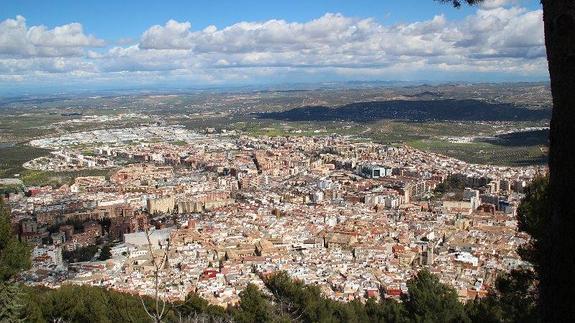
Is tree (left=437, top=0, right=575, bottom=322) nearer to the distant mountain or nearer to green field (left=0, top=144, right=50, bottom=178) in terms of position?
green field (left=0, top=144, right=50, bottom=178)

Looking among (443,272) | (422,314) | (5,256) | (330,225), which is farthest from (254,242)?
(5,256)

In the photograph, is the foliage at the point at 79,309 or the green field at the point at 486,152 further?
the green field at the point at 486,152

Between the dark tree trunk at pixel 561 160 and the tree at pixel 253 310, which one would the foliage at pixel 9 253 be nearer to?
the tree at pixel 253 310

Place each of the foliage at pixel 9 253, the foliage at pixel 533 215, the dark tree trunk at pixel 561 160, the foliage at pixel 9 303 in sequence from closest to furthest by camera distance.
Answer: the dark tree trunk at pixel 561 160 → the foliage at pixel 533 215 → the foliage at pixel 9 303 → the foliage at pixel 9 253

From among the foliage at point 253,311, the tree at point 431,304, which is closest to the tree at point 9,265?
the foliage at point 253,311

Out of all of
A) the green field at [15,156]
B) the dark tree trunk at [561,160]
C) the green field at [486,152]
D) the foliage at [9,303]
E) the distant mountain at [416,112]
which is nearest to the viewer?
the dark tree trunk at [561,160]

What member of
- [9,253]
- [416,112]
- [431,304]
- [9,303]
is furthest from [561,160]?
[416,112]
